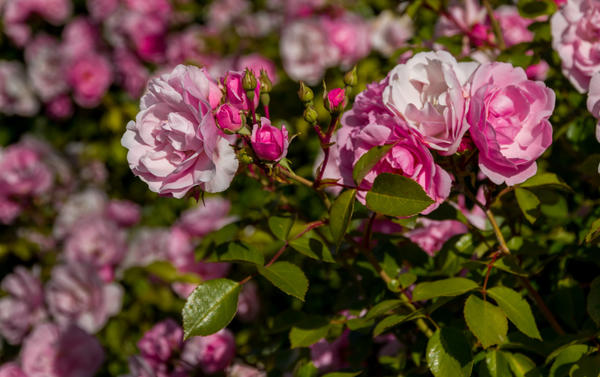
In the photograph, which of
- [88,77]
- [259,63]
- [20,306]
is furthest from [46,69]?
[20,306]

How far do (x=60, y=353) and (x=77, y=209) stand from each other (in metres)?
1.14

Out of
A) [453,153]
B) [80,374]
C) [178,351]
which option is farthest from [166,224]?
[453,153]

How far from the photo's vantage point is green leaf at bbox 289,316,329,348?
988 mm

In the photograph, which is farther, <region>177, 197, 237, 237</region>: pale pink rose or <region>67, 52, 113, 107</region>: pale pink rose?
<region>67, 52, 113, 107</region>: pale pink rose

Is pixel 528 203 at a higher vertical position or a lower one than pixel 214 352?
higher

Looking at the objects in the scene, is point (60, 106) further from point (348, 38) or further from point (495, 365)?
point (495, 365)

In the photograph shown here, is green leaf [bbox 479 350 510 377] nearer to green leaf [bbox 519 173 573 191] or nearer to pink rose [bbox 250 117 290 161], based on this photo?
green leaf [bbox 519 173 573 191]

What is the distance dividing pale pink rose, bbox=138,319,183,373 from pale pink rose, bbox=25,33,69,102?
2.06 meters

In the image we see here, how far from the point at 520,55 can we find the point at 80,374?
1318 millimetres

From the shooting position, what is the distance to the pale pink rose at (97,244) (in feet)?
7.06

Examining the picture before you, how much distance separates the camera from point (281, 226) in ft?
3.16

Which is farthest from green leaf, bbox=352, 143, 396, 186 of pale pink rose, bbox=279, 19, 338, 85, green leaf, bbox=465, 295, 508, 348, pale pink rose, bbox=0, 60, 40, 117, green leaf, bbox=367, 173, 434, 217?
pale pink rose, bbox=0, 60, 40, 117

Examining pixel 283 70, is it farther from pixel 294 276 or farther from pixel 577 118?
pixel 294 276

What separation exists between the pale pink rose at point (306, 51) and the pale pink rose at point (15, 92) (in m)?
1.51
